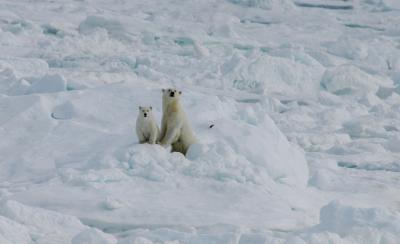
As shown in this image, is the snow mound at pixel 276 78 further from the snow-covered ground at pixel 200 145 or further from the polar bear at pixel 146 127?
the polar bear at pixel 146 127

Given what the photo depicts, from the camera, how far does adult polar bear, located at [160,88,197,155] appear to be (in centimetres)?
623

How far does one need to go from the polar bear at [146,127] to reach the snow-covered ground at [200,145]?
8.2 inches

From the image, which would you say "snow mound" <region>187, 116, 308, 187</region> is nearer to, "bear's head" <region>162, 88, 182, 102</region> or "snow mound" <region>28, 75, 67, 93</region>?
"bear's head" <region>162, 88, 182, 102</region>

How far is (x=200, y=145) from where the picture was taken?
6.07 metres

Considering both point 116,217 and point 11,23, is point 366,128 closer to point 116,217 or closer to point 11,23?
point 116,217

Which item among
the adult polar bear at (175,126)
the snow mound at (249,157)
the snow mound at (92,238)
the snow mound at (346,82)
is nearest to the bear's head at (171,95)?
the adult polar bear at (175,126)

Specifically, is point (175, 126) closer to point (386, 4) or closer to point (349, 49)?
point (349, 49)

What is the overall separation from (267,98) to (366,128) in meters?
1.95

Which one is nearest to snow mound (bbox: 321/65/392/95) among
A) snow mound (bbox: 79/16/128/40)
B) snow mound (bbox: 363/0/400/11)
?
snow mound (bbox: 79/16/128/40)

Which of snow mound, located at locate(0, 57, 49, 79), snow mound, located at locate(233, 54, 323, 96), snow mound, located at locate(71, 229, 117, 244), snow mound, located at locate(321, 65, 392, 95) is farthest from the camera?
snow mound, located at locate(321, 65, 392, 95)

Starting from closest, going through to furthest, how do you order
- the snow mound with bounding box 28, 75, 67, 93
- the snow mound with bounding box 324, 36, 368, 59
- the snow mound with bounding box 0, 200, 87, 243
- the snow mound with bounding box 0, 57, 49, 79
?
the snow mound with bounding box 0, 200, 87, 243 < the snow mound with bounding box 28, 75, 67, 93 < the snow mound with bounding box 0, 57, 49, 79 < the snow mound with bounding box 324, 36, 368, 59

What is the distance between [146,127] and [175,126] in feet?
0.88

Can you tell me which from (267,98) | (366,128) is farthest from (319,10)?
(366,128)

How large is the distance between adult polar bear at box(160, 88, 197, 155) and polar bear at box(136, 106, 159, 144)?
0.51ft
